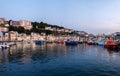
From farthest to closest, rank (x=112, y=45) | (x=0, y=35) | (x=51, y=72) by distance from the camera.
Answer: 1. (x=0, y=35)
2. (x=112, y=45)
3. (x=51, y=72)

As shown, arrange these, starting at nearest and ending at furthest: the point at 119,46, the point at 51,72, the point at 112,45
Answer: the point at 51,72 < the point at 119,46 < the point at 112,45

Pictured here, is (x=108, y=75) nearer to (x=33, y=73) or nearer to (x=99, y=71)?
(x=99, y=71)

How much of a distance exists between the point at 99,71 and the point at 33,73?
1211cm

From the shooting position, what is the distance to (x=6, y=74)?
38.7m

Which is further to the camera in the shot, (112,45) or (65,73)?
(112,45)

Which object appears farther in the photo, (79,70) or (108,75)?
(79,70)

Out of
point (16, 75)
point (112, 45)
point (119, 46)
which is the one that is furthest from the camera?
point (112, 45)

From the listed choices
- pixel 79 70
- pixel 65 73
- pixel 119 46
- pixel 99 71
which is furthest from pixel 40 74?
pixel 119 46

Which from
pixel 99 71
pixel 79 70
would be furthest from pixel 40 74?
pixel 99 71

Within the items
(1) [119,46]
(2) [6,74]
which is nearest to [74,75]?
(2) [6,74]

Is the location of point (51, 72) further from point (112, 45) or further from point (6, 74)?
point (112, 45)

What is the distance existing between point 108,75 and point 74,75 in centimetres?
574

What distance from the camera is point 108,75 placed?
125ft

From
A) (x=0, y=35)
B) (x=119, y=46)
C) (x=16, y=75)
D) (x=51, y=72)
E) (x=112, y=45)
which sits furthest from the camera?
(x=0, y=35)
